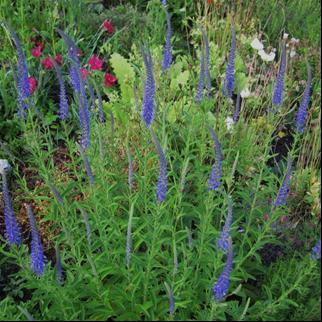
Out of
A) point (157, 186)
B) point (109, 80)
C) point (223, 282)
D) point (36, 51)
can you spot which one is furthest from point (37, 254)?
point (36, 51)

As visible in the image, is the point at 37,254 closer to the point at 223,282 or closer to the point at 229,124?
the point at 223,282

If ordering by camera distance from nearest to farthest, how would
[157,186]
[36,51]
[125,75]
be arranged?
[157,186], [125,75], [36,51]

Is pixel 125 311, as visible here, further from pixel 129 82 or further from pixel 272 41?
pixel 272 41

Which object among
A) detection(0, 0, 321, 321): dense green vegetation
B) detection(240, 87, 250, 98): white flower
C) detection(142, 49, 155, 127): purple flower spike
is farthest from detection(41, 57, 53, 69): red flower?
detection(142, 49, 155, 127): purple flower spike

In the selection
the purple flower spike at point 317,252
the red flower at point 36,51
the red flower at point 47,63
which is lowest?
the red flower at point 47,63

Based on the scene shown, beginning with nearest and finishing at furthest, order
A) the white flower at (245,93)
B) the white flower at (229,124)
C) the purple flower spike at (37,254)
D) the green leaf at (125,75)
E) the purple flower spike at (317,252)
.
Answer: the purple flower spike at (37,254)
the purple flower spike at (317,252)
the white flower at (229,124)
the white flower at (245,93)
the green leaf at (125,75)

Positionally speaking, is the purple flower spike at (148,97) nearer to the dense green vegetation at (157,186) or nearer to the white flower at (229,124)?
the dense green vegetation at (157,186)

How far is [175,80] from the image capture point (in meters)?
4.17

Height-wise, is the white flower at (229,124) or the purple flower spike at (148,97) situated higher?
the purple flower spike at (148,97)

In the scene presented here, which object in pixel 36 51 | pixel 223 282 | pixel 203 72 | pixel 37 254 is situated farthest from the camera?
pixel 36 51

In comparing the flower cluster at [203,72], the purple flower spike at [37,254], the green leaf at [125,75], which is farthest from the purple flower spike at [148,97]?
the green leaf at [125,75]

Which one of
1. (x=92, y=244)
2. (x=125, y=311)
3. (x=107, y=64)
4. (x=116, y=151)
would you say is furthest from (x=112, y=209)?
(x=107, y=64)

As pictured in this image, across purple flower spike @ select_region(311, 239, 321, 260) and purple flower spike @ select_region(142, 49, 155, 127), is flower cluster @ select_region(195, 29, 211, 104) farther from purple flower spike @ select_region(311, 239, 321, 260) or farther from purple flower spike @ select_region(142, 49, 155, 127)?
purple flower spike @ select_region(311, 239, 321, 260)

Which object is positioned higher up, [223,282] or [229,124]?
[223,282]
